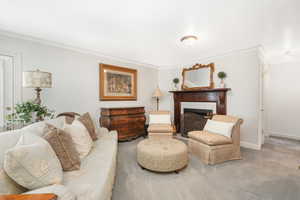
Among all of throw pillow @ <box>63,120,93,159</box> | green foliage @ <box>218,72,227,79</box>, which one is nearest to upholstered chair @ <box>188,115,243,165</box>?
green foliage @ <box>218,72,227,79</box>

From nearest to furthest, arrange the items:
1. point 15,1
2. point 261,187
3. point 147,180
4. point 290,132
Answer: point 15,1
point 261,187
point 147,180
point 290,132

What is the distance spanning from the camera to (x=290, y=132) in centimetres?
385

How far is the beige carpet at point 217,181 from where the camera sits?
1546 millimetres

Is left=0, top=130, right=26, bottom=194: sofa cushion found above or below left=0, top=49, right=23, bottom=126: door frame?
below

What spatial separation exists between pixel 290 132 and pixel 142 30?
5.11 m

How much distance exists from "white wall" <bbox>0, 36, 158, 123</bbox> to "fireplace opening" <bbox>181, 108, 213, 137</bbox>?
6.95 feet

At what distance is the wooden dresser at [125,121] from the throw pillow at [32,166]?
215cm

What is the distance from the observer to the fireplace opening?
368 cm

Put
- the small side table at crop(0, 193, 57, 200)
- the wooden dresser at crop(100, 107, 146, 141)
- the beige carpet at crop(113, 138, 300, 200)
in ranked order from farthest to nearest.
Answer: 1. the wooden dresser at crop(100, 107, 146, 141)
2. the beige carpet at crop(113, 138, 300, 200)
3. the small side table at crop(0, 193, 57, 200)

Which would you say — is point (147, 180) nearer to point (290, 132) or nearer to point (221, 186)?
point (221, 186)

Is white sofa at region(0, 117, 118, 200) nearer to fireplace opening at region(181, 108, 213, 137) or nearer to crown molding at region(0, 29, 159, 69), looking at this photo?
crown molding at region(0, 29, 159, 69)

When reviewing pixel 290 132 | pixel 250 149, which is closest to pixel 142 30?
pixel 250 149

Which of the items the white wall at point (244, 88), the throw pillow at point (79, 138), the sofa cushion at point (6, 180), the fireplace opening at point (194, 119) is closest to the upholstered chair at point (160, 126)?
the fireplace opening at point (194, 119)

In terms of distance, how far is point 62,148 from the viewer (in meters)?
1.25
